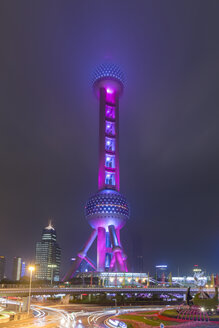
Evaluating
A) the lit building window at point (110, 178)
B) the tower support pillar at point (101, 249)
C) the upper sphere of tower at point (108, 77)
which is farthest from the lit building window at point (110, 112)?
the tower support pillar at point (101, 249)

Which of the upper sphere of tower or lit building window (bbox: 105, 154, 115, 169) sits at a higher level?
the upper sphere of tower

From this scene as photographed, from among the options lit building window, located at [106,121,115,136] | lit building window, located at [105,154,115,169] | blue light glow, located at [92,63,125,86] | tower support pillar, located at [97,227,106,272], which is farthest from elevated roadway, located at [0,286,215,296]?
blue light glow, located at [92,63,125,86]

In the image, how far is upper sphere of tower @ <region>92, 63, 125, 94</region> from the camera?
144 m

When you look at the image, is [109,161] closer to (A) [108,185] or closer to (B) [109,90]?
(A) [108,185]

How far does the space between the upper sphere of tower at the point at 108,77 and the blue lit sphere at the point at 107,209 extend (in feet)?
166

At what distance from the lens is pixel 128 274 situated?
110 metres

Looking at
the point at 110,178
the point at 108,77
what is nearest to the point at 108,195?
the point at 110,178

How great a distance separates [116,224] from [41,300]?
56.3 m

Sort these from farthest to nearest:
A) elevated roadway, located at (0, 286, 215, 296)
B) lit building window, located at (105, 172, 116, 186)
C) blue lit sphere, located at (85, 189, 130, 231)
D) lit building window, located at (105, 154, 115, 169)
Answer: lit building window, located at (105, 154, 115, 169) < lit building window, located at (105, 172, 116, 186) < blue lit sphere, located at (85, 189, 130, 231) < elevated roadway, located at (0, 286, 215, 296)

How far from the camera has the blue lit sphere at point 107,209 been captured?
126062 mm

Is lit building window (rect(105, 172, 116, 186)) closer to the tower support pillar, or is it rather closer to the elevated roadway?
the tower support pillar

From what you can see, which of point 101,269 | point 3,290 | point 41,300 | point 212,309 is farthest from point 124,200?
point 212,309

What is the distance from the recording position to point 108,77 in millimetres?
143250

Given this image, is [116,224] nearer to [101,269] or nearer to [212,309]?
[101,269]
